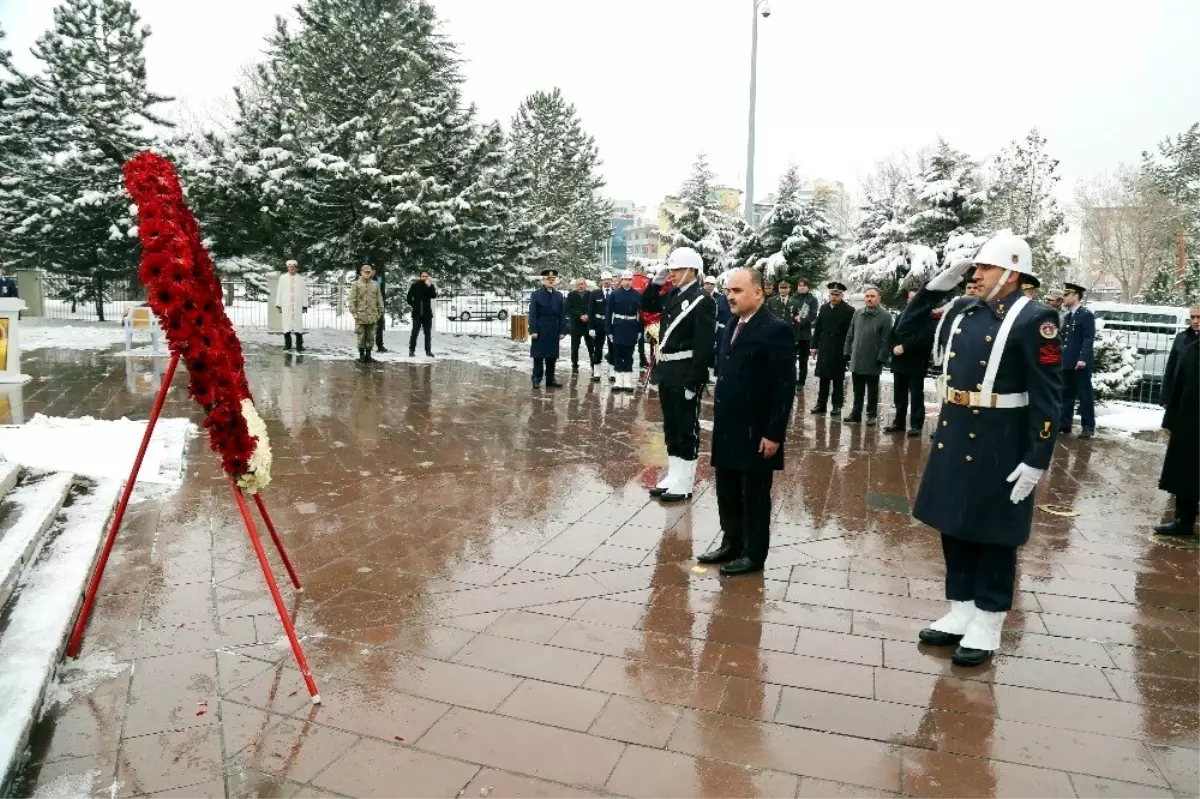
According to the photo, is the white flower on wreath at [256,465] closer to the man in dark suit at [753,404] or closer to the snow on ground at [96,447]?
the man in dark suit at [753,404]

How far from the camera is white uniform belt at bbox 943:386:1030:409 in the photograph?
397 cm

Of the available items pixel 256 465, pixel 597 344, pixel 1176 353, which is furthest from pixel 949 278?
pixel 597 344

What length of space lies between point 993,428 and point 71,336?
65.0ft

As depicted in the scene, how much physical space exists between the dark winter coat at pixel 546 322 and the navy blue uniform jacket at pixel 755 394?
26.2ft

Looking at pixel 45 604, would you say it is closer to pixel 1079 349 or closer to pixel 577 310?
pixel 1079 349


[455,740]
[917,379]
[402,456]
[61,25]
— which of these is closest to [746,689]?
[455,740]

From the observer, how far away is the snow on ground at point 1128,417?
11.2 metres

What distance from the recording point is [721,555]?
Result: 17.6ft

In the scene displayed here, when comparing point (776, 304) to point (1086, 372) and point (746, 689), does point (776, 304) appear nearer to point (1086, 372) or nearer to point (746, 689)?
point (1086, 372)

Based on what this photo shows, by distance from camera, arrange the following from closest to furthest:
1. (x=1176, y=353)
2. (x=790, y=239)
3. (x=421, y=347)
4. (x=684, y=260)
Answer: (x=684, y=260) → (x=1176, y=353) → (x=421, y=347) → (x=790, y=239)

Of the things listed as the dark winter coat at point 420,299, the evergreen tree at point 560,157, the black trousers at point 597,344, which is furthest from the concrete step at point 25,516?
the evergreen tree at point 560,157

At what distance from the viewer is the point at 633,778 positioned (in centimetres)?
301

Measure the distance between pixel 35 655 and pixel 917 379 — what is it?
906cm

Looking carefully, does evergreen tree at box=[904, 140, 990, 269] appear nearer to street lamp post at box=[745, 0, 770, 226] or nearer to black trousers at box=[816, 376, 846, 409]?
street lamp post at box=[745, 0, 770, 226]
